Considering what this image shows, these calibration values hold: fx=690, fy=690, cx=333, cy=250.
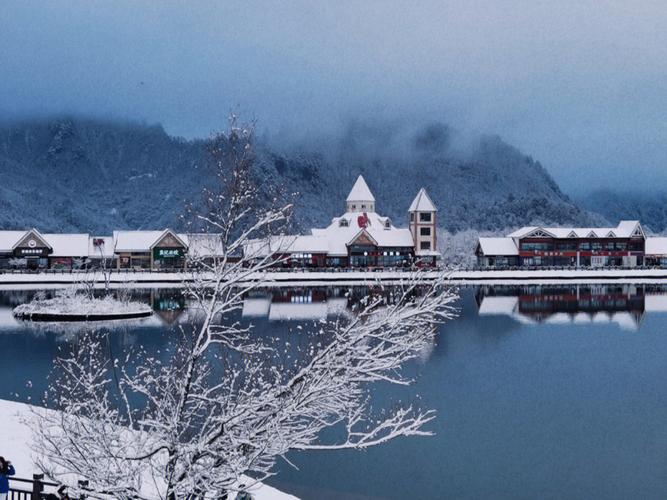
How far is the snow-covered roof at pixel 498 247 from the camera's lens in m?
85.1

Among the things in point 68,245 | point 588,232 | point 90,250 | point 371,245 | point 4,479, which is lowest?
point 4,479

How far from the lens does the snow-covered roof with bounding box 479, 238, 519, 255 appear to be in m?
85.1

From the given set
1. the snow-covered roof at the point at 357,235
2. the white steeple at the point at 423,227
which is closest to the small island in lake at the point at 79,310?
the snow-covered roof at the point at 357,235

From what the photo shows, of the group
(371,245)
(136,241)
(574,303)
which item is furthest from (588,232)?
(136,241)

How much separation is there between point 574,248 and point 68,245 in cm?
6041

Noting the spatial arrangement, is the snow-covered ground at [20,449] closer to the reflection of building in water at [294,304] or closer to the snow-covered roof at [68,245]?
the reflection of building in water at [294,304]

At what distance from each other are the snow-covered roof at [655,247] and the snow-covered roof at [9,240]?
75.0 meters

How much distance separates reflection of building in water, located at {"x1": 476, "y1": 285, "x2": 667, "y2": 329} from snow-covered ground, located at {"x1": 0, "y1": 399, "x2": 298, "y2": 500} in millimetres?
30312

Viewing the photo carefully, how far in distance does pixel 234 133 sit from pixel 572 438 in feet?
47.4

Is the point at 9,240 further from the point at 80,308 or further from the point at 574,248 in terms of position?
the point at 574,248

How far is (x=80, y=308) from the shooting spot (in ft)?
129

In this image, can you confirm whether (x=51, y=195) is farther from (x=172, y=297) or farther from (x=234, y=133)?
(x=234, y=133)

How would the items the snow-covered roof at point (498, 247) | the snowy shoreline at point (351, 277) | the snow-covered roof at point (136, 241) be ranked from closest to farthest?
the snowy shoreline at point (351, 277)
the snow-covered roof at point (136, 241)
the snow-covered roof at point (498, 247)

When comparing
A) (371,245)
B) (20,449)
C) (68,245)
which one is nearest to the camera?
(20,449)
